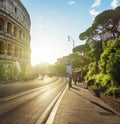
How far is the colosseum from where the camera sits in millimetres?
37344

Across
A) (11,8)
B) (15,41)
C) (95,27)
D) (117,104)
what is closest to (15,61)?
(15,41)

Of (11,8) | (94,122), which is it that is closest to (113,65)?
(94,122)

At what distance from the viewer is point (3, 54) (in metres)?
37.8

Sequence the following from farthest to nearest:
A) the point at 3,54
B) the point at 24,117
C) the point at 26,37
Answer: the point at 26,37 → the point at 3,54 → the point at 24,117

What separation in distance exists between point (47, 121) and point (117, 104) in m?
4.13

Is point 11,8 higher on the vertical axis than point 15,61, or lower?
higher

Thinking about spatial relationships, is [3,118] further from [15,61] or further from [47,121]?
[15,61]

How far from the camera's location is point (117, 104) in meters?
11.1

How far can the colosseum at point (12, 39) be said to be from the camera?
37.3 m

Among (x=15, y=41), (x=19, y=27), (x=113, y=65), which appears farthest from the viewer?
(x=19, y=27)

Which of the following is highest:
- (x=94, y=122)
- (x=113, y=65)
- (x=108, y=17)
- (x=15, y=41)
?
(x=108, y=17)

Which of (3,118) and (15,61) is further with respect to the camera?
(15,61)

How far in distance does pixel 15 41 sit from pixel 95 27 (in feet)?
48.6

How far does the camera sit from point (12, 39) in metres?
40.7
